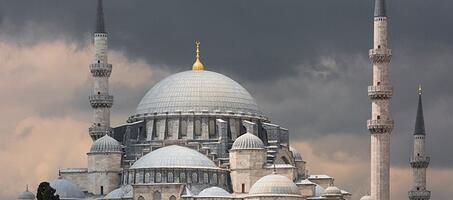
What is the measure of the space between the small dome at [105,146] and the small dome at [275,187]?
8681mm

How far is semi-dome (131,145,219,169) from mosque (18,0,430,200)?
5cm

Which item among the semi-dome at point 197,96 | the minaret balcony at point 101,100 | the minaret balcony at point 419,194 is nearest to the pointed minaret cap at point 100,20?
the minaret balcony at point 101,100

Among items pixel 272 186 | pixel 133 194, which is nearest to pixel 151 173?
pixel 133 194

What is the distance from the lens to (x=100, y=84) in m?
88.6

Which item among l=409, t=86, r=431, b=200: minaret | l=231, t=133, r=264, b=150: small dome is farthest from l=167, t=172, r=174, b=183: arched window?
l=409, t=86, r=431, b=200: minaret

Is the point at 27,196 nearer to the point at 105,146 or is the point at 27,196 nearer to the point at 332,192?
the point at 105,146

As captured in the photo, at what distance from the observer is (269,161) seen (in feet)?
286

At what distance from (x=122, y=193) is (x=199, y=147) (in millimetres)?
6320

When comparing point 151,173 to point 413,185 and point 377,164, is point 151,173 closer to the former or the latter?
point 377,164

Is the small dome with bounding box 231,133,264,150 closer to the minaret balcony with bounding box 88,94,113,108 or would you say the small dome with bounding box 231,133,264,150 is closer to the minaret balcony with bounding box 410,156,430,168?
the minaret balcony with bounding box 88,94,113,108

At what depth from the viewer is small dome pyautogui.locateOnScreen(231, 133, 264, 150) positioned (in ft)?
278

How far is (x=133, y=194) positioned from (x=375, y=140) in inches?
492

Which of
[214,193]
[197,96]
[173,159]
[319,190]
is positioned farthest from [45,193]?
[319,190]

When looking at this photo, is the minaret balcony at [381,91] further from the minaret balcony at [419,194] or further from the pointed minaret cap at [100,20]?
the pointed minaret cap at [100,20]
